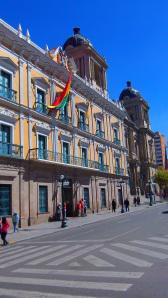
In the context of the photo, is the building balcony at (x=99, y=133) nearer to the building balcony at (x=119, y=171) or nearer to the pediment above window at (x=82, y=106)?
the pediment above window at (x=82, y=106)

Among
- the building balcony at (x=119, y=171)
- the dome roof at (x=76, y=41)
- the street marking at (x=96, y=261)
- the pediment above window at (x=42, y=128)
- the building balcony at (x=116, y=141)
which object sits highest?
the dome roof at (x=76, y=41)

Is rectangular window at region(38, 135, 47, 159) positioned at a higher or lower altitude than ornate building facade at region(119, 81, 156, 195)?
lower

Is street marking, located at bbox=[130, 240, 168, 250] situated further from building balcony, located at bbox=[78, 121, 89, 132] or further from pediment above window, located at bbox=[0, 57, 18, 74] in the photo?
building balcony, located at bbox=[78, 121, 89, 132]

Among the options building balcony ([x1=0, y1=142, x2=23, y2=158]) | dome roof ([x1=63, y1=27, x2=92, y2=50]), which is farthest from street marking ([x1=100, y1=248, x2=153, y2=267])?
dome roof ([x1=63, y1=27, x2=92, y2=50])

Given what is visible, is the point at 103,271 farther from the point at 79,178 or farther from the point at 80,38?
the point at 80,38

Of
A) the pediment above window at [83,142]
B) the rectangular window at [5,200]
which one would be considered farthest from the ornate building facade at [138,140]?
the rectangular window at [5,200]

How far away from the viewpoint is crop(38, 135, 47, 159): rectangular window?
2924 centimetres

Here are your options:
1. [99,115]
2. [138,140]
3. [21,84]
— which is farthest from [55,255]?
[138,140]

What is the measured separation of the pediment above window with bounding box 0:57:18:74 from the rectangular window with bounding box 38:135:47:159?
599 cm

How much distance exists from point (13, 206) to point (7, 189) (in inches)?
51.0

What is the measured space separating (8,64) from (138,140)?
180ft

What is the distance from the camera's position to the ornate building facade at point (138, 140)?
70438mm

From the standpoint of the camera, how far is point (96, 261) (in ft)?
33.2

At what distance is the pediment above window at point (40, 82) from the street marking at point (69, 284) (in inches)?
924
